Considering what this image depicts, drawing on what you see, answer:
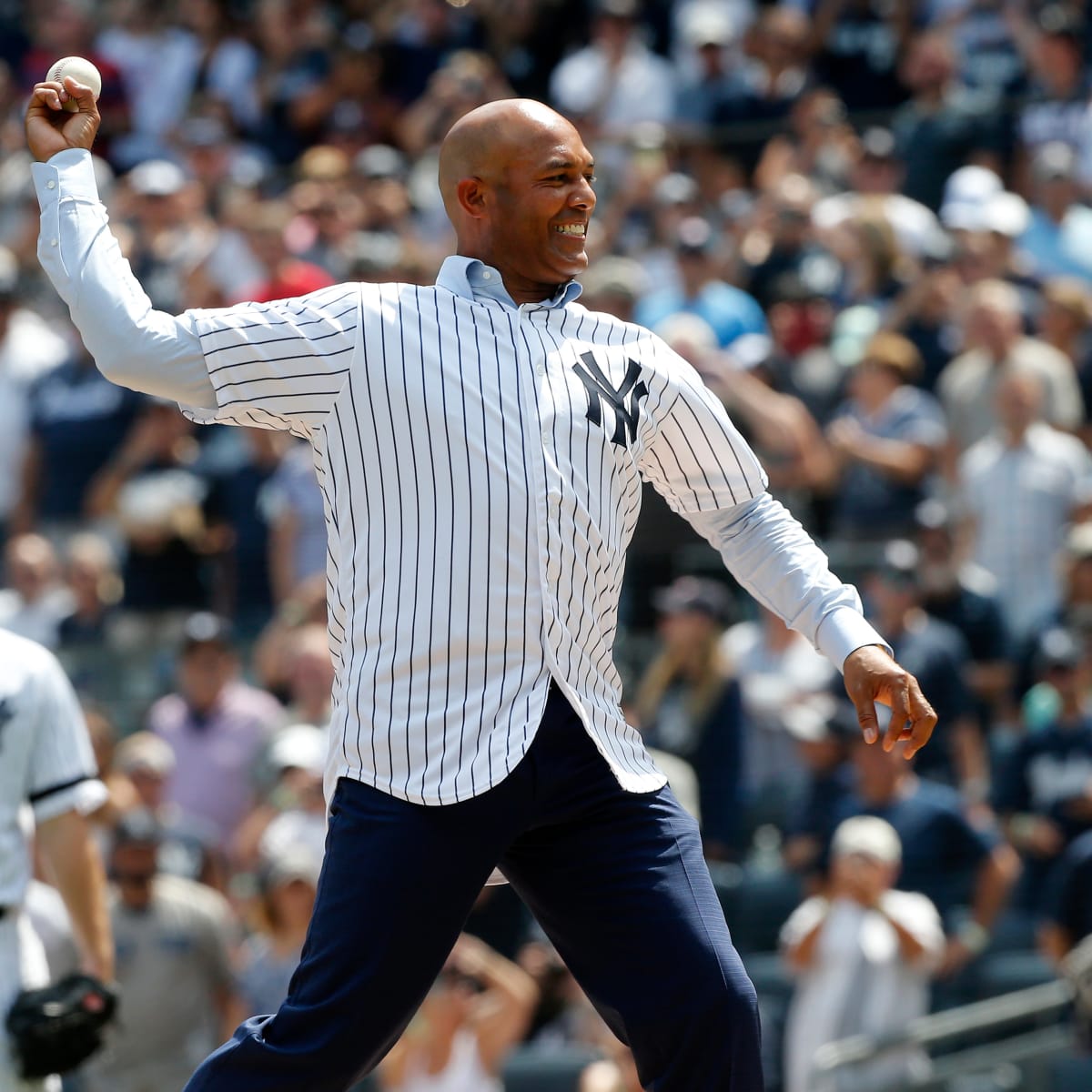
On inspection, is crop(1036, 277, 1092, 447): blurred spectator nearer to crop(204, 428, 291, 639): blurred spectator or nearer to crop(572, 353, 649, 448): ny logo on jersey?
crop(204, 428, 291, 639): blurred spectator

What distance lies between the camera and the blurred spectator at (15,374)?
34.3 ft

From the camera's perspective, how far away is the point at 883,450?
8.61 meters

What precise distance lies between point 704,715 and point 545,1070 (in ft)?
5.20

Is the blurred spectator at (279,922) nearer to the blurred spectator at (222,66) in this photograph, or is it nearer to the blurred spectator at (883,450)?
the blurred spectator at (883,450)

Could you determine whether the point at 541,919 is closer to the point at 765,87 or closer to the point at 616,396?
the point at 616,396

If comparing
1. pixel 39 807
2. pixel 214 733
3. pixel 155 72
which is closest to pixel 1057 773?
pixel 214 733

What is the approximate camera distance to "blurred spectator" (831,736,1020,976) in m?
7.40

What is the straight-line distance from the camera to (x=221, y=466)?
391 inches

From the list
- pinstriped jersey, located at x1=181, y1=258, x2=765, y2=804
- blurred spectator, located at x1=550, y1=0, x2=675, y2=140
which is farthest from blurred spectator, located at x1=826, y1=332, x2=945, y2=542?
pinstriped jersey, located at x1=181, y1=258, x2=765, y2=804

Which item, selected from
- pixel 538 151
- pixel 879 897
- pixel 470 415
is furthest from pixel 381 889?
pixel 879 897

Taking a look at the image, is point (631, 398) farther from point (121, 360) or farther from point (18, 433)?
point (18, 433)

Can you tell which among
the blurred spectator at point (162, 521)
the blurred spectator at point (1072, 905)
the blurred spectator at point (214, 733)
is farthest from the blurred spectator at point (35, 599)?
the blurred spectator at point (1072, 905)

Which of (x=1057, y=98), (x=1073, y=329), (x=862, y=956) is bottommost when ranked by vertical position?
(x=862, y=956)

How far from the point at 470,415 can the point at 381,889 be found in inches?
29.4
